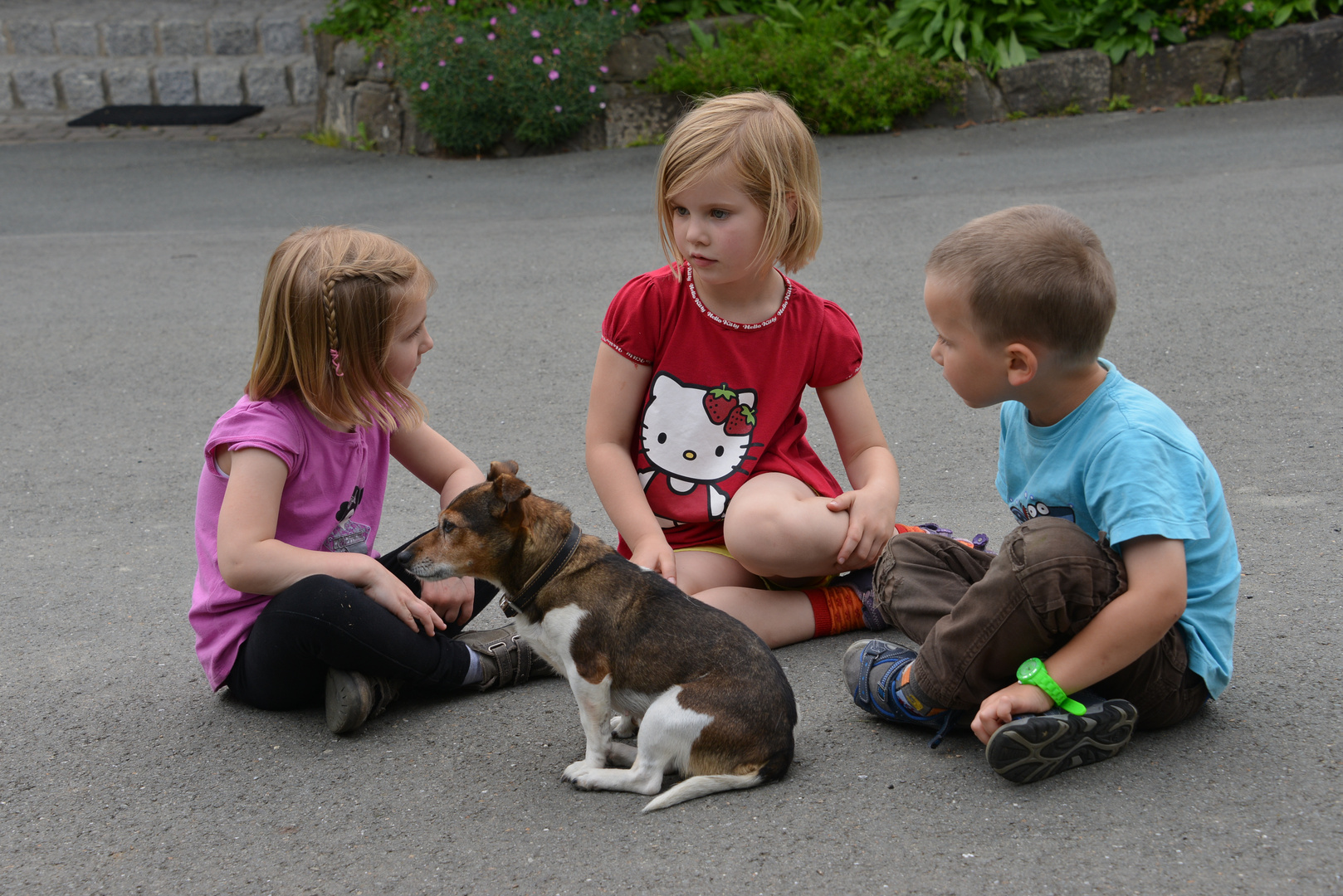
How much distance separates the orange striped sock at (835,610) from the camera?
329 cm

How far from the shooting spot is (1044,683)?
2.34 meters

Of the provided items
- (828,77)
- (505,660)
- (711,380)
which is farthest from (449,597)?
(828,77)

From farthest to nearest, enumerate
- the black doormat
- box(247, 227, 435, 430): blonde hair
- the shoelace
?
1. the black doormat
2. box(247, 227, 435, 430): blonde hair
3. the shoelace

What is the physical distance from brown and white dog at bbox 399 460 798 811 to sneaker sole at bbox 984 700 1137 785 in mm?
456

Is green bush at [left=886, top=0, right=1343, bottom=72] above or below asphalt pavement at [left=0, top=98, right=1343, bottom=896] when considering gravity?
above

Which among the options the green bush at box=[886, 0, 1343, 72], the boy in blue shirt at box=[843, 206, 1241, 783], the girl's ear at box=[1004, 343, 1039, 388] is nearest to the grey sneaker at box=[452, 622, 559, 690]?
the boy in blue shirt at box=[843, 206, 1241, 783]

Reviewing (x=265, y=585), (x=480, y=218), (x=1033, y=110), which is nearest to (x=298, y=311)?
(x=265, y=585)

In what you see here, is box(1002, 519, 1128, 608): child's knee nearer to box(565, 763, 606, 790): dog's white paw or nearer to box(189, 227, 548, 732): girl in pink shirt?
box(565, 763, 606, 790): dog's white paw

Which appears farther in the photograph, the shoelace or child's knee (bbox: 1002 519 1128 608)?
the shoelace

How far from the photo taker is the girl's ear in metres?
2.41

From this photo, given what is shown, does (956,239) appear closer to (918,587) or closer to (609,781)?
(918,587)

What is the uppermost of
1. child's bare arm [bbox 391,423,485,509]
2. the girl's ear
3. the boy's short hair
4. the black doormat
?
the boy's short hair

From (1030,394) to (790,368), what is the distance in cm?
97

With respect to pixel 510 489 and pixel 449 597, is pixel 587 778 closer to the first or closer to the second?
pixel 510 489
